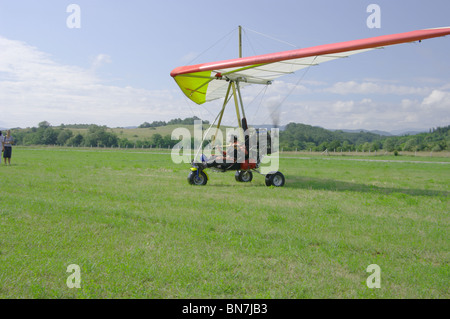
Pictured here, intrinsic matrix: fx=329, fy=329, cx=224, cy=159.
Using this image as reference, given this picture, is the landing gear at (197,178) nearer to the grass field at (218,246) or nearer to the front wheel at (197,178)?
the front wheel at (197,178)

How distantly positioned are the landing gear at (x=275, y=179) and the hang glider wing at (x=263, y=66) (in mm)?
3435

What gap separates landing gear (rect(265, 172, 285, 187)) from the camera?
36.6ft

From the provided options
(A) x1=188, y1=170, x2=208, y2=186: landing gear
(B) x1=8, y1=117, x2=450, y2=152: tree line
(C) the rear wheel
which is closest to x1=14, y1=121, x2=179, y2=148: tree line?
(B) x1=8, y1=117, x2=450, y2=152: tree line

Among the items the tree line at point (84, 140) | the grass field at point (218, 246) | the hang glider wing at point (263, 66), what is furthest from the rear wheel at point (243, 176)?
the tree line at point (84, 140)

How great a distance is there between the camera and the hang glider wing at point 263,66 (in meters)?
6.55

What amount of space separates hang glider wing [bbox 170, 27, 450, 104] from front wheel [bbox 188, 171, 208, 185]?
10.6 feet

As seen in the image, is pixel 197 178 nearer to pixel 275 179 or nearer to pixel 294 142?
pixel 275 179

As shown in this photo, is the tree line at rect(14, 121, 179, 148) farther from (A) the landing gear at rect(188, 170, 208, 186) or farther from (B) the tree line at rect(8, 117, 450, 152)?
(A) the landing gear at rect(188, 170, 208, 186)

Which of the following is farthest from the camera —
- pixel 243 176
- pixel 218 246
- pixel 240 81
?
pixel 243 176

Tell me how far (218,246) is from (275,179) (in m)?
6.92

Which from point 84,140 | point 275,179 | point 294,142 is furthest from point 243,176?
point 84,140

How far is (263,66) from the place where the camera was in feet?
32.6

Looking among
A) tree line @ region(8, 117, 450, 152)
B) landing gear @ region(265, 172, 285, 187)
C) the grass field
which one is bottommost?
the grass field
